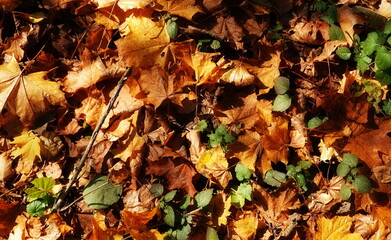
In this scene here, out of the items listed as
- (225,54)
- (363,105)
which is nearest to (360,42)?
(363,105)

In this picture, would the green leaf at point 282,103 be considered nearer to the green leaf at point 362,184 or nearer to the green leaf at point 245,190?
the green leaf at point 245,190

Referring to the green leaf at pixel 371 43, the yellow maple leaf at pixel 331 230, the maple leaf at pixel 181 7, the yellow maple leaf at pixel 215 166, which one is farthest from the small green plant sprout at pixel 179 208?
the green leaf at pixel 371 43

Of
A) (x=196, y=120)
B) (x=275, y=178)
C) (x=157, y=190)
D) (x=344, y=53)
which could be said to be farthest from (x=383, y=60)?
(x=157, y=190)

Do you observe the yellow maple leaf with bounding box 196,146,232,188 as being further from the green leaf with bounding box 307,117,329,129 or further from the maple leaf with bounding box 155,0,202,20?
the maple leaf with bounding box 155,0,202,20

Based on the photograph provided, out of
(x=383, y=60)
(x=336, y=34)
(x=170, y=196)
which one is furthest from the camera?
(x=336, y=34)

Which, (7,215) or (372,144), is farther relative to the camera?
(7,215)

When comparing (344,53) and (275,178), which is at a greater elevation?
(344,53)

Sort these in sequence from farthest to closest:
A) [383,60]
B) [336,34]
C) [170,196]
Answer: [336,34], [170,196], [383,60]

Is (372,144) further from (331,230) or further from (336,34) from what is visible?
(336,34)
